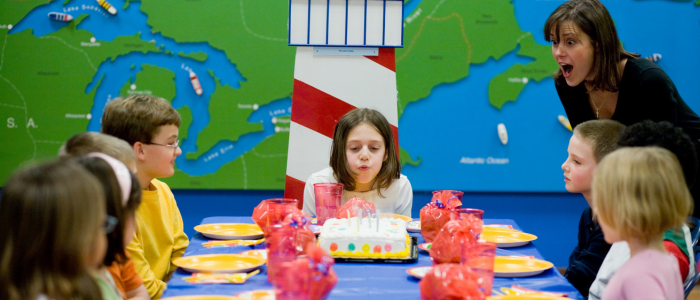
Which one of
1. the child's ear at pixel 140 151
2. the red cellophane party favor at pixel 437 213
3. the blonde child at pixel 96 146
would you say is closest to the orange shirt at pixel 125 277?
the blonde child at pixel 96 146

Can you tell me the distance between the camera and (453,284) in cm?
118

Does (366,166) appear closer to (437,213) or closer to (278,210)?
(437,213)

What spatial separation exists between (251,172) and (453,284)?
2.61m

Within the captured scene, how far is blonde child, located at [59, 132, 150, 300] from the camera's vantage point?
1.23 m

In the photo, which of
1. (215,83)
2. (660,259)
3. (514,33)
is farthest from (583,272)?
(215,83)

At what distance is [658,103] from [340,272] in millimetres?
1338

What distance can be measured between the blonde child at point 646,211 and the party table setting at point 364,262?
0.21 m

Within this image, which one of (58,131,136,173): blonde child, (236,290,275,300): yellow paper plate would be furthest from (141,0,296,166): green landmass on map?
(236,290,275,300): yellow paper plate

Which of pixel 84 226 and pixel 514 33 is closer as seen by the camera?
pixel 84 226

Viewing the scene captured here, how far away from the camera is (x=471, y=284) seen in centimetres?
119

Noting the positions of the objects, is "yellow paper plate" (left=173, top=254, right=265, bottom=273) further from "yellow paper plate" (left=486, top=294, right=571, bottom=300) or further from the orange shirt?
"yellow paper plate" (left=486, top=294, right=571, bottom=300)

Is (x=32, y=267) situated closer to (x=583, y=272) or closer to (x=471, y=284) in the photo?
(x=471, y=284)

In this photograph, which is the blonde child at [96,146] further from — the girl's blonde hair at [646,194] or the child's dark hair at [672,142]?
the child's dark hair at [672,142]

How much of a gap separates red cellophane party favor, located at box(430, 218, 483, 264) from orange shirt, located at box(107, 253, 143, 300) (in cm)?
82
